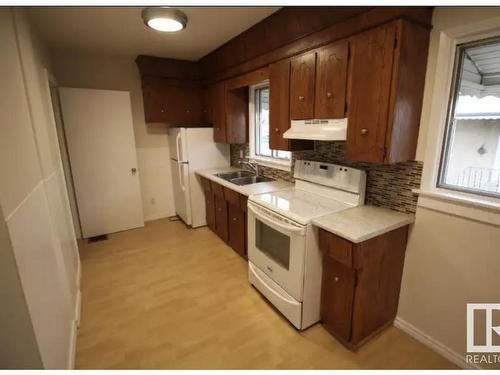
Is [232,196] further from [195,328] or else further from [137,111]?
[137,111]

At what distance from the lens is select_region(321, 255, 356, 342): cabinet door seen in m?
1.66

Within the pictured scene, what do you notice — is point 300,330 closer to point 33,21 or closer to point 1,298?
point 1,298

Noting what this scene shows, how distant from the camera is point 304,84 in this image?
79.0 inches

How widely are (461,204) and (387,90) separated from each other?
83 cm

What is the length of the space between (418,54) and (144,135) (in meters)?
3.55

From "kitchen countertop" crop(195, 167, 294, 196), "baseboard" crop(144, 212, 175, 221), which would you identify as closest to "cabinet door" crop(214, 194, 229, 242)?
"kitchen countertop" crop(195, 167, 294, 196)

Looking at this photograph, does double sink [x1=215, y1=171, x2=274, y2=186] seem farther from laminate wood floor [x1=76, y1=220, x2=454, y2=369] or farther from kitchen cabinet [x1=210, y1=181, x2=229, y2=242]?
laminate wood floor [x1=76, y1=220, x2=454, y2=369]

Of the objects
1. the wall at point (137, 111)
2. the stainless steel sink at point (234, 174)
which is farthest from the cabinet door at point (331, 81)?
the wall at point (137, 111)

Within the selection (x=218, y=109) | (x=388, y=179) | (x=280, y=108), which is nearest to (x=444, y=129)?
(x=388, y=179)

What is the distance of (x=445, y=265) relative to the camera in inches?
64.1

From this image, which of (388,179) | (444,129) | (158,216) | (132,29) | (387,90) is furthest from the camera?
(158,216)

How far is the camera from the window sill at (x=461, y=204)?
4.57ft

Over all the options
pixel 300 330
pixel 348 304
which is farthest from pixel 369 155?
pixel 300 330

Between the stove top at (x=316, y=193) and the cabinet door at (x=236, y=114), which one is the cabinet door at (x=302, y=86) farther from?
the cabinet door at (x=236, y=114)
